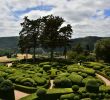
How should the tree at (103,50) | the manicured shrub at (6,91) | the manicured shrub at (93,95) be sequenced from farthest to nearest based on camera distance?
1. the tree at (103,50)
2. the manicured shrub at (93,95)
3. the manicured shrub at (6,91)

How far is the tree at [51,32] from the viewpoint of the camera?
8594cm

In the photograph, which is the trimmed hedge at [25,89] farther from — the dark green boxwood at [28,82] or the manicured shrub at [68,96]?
the manicured shrub at [68,96]

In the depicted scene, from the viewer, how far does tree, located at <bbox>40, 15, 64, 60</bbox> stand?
282ft

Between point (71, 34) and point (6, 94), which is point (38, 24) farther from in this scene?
point (6, 94)

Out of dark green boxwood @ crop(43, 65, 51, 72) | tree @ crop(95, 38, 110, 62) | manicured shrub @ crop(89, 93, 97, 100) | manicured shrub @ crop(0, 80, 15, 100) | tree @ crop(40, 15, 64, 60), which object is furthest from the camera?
tree @ crop(95, 38, 110, 62)

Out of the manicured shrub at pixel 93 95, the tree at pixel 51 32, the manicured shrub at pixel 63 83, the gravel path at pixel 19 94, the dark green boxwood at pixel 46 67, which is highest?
the tree at pixel 51 32

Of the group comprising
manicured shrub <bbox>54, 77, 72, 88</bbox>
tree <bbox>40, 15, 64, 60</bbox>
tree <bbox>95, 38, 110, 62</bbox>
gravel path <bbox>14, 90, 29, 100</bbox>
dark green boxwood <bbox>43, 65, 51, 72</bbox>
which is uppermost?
tree <bbox>40, 15, 64, 60</bbox>

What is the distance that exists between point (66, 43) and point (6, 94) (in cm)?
5095

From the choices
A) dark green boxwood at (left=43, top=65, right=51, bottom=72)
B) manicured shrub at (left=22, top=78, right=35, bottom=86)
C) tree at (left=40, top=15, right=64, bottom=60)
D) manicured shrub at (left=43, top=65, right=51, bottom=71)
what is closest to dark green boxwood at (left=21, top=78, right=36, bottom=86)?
manicured shrub at (left=22, top=78, right=35, bottom=86)

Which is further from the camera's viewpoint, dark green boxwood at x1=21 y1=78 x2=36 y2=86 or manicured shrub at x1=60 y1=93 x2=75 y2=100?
dark green boxwood at x1=21 y1=78 x2=36 y2=86

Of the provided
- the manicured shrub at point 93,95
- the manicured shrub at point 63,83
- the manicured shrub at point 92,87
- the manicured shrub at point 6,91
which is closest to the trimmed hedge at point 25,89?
the manicured shrub at point 63,83

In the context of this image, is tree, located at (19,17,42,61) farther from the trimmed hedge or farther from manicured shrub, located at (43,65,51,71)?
the trimmed hedge

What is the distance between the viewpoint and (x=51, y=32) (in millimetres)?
86250

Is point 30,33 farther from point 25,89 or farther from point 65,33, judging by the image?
point 25,89
